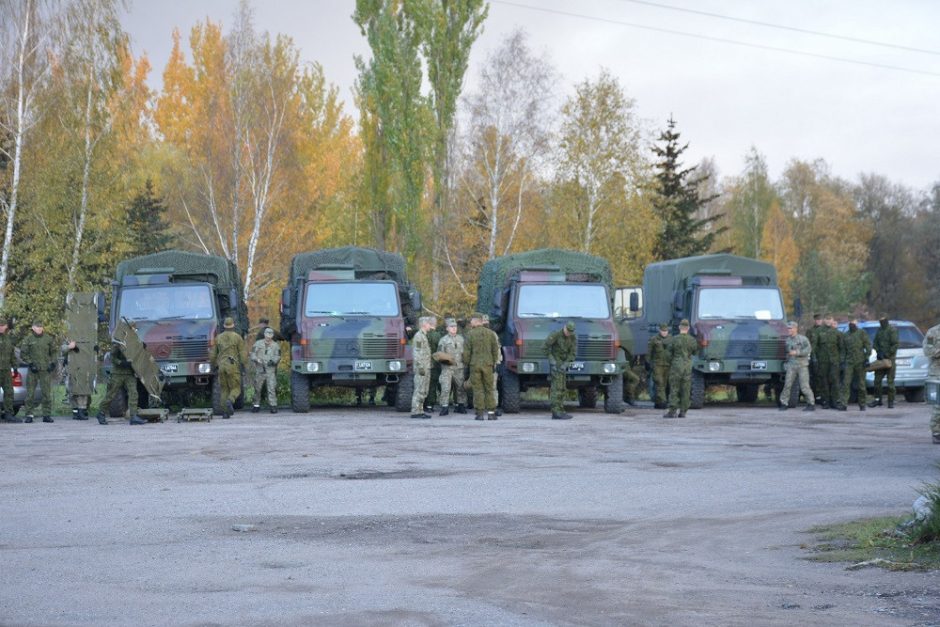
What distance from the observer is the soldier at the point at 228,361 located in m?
24.5

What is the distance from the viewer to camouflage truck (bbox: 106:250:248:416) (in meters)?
24.9

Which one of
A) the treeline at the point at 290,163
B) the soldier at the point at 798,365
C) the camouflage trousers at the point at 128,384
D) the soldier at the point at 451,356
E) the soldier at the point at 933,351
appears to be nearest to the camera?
the soldier at the point at 933,351

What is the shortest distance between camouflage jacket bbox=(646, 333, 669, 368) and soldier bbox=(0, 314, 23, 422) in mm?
12463

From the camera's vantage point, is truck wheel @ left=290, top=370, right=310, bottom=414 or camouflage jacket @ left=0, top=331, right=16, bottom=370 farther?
truck wheel @ left=290, top=370, right=310, bottom=414

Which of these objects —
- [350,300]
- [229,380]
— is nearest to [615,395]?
[350,300]

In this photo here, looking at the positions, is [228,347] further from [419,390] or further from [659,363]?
[659,363]

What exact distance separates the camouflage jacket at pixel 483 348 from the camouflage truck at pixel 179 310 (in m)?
4.96

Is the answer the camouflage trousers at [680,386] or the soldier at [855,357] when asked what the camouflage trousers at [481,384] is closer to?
the camouflage trousers at [680,386]

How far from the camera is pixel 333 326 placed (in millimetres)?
25734

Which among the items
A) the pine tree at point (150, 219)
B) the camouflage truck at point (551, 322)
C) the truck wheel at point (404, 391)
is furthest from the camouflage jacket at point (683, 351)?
the pine tree at point (150, 219)

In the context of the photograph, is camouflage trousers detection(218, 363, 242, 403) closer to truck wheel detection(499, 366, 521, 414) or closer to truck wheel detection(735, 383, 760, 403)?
truck wheel detection(499, 366, 521, 414)

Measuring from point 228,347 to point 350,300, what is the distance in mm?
2846

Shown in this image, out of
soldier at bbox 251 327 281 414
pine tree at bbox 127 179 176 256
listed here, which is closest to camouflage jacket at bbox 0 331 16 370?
soldier at bbox 251 327 281 414

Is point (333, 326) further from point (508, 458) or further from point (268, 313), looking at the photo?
point (268, 313)
